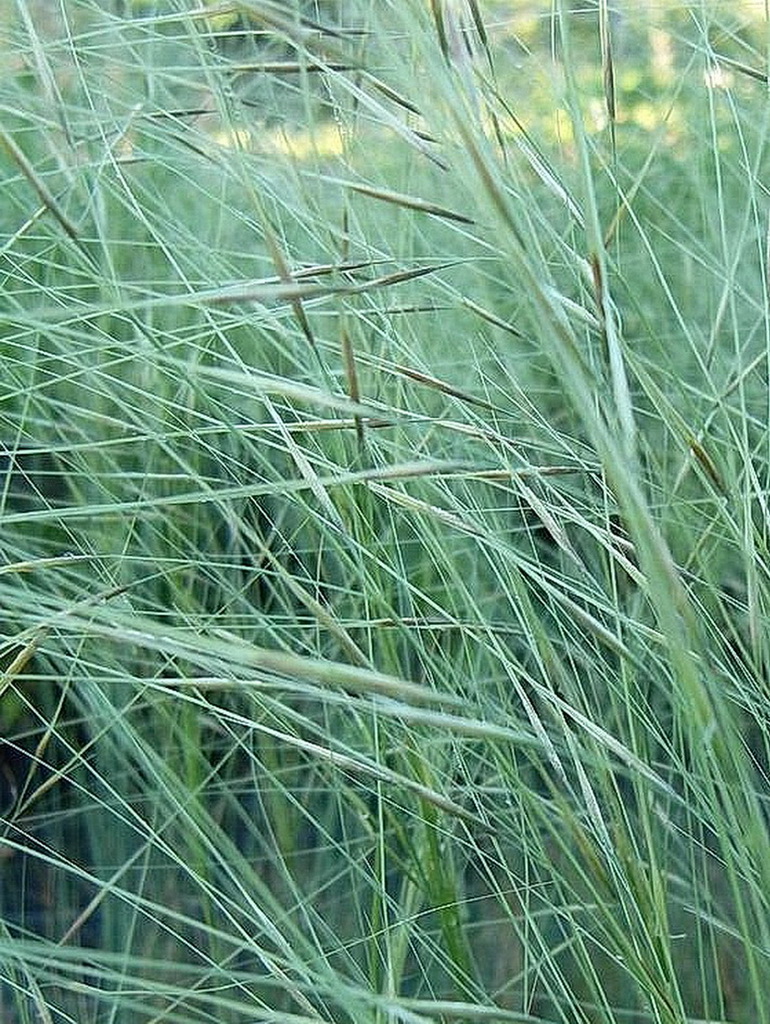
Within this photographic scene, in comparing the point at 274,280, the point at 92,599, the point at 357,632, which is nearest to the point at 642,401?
the point at 357,632

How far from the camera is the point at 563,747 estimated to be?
91 centimetres

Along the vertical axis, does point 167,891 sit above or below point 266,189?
below

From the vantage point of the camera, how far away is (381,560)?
831mm

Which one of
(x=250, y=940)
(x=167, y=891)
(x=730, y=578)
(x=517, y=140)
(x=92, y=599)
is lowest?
(x=167, y=891)

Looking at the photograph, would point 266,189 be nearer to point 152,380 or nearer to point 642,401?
point 152,380

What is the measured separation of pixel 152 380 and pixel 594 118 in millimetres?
1020

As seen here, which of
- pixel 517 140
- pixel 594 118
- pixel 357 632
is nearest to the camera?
pixel 517 140

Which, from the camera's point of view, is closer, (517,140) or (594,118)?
(517,140)

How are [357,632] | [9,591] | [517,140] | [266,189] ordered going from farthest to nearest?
1. [357,632]
2. [266,189]
3. [517,140]
4. [9,591]

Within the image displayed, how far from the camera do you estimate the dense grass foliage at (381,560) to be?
23.6 inches

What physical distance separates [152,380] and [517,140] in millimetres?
393

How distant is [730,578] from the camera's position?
122cm

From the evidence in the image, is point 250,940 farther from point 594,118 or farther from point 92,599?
point 594,118

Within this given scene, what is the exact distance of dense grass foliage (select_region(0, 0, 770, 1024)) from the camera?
60 cm
